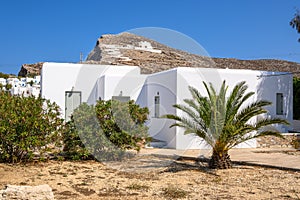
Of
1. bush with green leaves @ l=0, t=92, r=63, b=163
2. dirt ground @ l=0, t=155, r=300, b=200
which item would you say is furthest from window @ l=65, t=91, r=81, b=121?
dirt ground @ l=0, t=155, r=300, b=200

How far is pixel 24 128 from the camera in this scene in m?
11.4

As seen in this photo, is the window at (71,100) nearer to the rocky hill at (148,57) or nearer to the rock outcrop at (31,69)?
the rocky hill at (148,57)

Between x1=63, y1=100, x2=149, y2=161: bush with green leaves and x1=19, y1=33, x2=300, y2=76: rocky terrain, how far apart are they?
8.65 meters

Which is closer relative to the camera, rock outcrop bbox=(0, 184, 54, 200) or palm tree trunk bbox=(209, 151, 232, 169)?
rock outcrop bbox=(0, 184, 54, 200)

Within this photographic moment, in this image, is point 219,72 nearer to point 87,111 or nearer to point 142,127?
point 142,127

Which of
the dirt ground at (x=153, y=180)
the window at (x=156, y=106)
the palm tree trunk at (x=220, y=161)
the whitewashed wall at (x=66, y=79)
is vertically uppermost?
the whitewashed wall at (x=66, y=79)

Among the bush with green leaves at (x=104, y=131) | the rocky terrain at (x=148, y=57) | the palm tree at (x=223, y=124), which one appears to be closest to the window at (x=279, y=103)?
the rocky terrain at (x=148, y=57)

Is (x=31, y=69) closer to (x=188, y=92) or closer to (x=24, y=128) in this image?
(x=188, y=92)

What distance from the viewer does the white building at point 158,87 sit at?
51.9 feet

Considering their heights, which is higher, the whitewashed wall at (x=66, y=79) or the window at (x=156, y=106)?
the whitewashed wall at (x=66, y=79)

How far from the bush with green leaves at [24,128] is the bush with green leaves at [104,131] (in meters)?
0.68

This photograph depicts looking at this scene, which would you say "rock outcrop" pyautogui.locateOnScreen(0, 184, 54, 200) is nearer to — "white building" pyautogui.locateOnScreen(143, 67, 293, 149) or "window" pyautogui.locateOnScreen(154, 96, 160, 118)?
"white building" pyautogui.locateOnScreen(143, 67, 293, 149)

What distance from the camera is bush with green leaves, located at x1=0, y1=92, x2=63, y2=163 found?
37.0 ft

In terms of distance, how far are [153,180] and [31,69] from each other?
28.2 m
